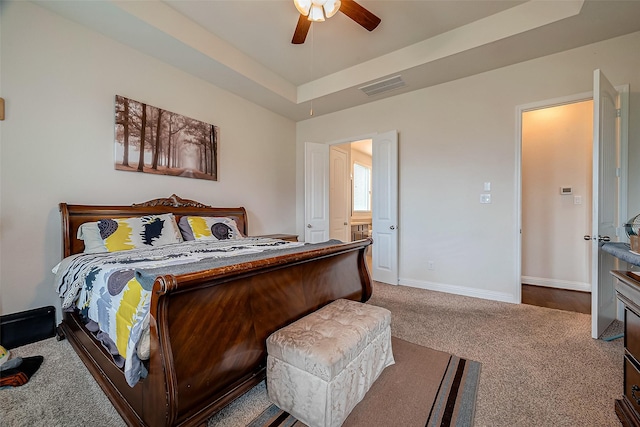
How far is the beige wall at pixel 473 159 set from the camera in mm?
2641

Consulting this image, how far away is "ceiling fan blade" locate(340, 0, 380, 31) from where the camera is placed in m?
1.97

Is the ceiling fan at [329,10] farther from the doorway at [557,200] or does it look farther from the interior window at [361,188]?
the interior window at [361,188]

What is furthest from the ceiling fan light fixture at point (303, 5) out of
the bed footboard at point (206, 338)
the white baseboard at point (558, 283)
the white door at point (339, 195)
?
the white baseboard at point (558, 283)

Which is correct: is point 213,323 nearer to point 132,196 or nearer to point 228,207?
point 132,196

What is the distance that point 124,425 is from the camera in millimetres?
1279

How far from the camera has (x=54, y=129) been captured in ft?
7.50

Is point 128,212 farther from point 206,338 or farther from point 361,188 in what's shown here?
point 361,188

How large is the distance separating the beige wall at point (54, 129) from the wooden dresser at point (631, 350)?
373cm

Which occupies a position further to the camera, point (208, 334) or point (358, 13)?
point (358, 13)

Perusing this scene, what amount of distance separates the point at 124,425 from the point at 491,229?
3.67 m

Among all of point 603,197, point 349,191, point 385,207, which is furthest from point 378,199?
point 603,197

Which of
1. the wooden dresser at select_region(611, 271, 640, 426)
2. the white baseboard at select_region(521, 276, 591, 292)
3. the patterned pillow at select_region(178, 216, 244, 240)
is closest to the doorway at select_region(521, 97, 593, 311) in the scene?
the white baseboard at select_region(521, 276, 591, 292)

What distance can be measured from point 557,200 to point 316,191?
349 cm

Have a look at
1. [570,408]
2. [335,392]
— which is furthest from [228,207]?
[570,408]
